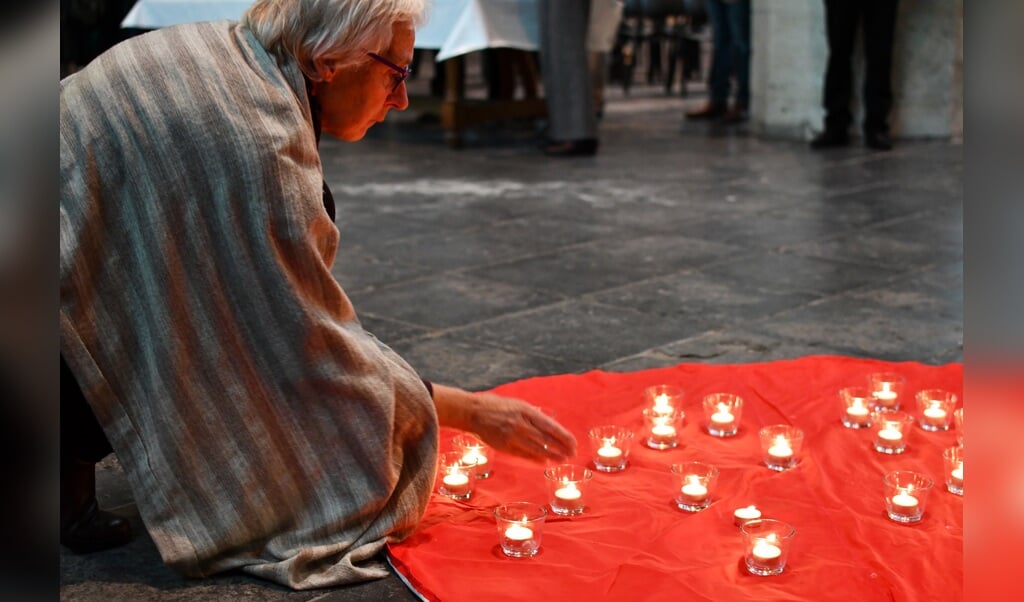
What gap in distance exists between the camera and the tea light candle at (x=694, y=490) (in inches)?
98.4

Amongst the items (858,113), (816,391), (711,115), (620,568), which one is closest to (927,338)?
(816,391)

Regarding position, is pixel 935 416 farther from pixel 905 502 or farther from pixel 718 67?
pixel 718 67

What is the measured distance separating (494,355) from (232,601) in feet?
5.40

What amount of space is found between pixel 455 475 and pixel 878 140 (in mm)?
6331

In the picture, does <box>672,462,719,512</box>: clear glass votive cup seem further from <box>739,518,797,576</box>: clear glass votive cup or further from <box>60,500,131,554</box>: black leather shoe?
<box>60,500,131,554</box>: black leather shoe

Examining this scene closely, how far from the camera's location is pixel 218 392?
86.5 inches

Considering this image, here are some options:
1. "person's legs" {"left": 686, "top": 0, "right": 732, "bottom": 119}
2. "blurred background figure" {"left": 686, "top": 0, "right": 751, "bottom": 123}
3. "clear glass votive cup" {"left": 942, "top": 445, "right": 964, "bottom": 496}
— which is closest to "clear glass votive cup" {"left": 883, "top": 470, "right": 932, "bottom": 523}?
"clear glass votive cup" {"left": 942, "top": 445, "right": 964, "bottom": 496}

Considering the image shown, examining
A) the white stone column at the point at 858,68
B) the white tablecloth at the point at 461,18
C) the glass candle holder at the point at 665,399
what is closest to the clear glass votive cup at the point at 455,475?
the glass candle holder at the point at 665,399

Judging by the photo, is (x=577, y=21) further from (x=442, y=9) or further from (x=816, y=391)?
(x=816, y=391)

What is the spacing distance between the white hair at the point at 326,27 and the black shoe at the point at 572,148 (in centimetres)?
595

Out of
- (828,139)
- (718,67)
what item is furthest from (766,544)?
(718,67)

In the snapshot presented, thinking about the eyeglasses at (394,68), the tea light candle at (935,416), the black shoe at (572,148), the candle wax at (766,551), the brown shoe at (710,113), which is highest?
the eyeglasses at (394,68)

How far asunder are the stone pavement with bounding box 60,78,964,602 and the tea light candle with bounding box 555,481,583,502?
1.42 ft

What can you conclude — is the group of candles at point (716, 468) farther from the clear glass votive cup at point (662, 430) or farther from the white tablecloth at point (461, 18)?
the white tablecloth at point (461, 18)
